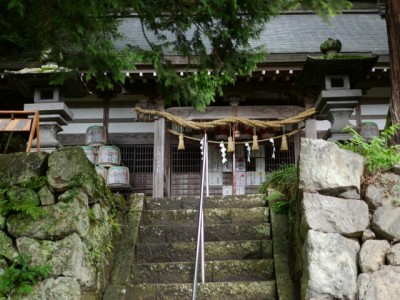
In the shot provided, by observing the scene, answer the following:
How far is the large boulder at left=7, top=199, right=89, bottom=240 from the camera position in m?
5.12

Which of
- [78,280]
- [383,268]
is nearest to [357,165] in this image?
[383,268]

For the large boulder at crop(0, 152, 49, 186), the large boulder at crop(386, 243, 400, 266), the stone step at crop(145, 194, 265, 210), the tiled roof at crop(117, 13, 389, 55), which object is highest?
the tiled roof at crop(117, 13, 389, 55)

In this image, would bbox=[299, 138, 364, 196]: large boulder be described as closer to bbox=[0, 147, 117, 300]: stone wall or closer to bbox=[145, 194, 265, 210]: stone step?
bbox=[145, 194, 265, 210]: stone step

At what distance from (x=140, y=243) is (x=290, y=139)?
19.9 feet

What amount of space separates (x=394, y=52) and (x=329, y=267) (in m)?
3.38

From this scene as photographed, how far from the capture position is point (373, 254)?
4.86 m

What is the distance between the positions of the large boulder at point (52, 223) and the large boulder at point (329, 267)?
229 cm

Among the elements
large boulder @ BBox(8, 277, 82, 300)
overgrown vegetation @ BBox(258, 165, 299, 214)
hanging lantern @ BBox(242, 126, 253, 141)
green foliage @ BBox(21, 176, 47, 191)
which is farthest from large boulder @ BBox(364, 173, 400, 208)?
hanging lantern @ BBox(242, 126, 253, 141)

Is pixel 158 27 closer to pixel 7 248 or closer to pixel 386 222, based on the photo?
pixel 7 248

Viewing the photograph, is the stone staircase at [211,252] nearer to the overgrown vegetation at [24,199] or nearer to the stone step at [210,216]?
the stone step at [210,216]

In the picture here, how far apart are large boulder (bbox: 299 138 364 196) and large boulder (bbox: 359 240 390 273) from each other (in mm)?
627

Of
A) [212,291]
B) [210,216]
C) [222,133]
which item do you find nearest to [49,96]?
[222,133]

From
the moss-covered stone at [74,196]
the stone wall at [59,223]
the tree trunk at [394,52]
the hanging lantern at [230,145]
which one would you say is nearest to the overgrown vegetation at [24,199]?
the stone wall at [59,223]

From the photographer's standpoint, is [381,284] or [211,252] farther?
[211,252]
